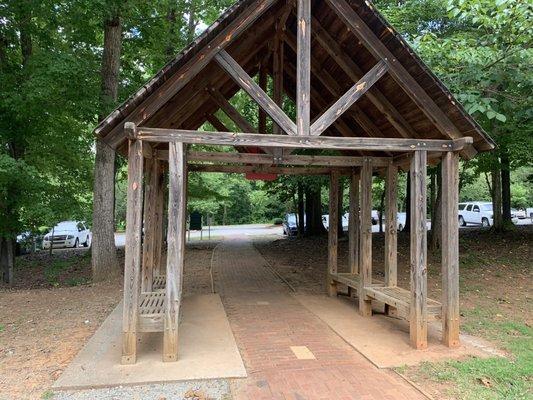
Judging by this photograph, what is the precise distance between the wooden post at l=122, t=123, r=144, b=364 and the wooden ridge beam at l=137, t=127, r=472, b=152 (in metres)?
0.33

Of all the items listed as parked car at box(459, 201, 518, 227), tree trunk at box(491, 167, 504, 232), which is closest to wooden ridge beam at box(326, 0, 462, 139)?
tree trunk at box(491, 167, 504, 232)

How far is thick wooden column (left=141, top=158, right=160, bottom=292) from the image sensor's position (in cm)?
719

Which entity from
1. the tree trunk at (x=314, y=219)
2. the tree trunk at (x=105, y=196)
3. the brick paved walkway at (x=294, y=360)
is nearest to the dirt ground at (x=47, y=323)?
the tree trunk at (x=105, y=196)

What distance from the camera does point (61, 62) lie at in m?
9.38

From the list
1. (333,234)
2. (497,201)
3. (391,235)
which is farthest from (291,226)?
(391,235)

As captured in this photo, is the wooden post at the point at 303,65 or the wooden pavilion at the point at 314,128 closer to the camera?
the wooden pavilion at the point at 314,128

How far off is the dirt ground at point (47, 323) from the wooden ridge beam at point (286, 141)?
3004mm

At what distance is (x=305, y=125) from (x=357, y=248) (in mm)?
4085

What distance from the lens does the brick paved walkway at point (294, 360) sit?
427cm

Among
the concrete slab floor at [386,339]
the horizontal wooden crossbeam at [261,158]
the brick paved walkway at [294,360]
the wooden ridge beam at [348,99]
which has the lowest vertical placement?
the concrete slab floor at [386,339]

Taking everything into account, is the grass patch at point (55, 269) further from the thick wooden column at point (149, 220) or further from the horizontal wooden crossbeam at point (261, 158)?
the horizontal wooden crossbeam at point (261, 158)

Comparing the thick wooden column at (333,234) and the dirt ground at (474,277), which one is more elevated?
the thick wooden column at (333,234)

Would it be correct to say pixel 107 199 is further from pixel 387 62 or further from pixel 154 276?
pixel 387 62

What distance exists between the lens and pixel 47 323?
271 inches
